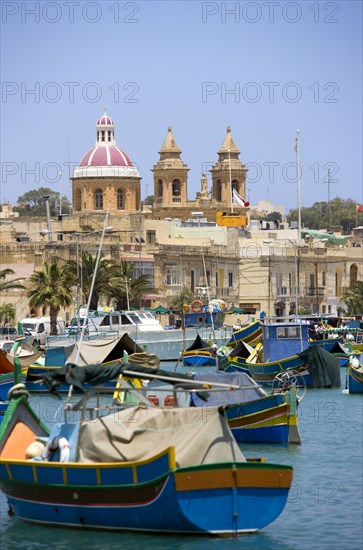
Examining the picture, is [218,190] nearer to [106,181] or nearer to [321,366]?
[106,181]

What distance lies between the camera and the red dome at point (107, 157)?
124 metres

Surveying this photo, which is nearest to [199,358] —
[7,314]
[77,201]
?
[7,314]

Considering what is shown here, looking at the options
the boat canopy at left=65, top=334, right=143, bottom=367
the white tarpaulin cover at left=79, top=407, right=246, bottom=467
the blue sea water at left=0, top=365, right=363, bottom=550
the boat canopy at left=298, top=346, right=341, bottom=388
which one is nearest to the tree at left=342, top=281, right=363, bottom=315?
the boat canopy at left=298, top=346, right=341, bottom=388

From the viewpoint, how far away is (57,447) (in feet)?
81.8

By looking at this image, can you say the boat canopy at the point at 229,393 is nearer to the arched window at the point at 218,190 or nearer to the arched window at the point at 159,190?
the arched window at the point at 159,190

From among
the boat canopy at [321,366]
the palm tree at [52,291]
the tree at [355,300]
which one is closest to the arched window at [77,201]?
the tree at [355,300]

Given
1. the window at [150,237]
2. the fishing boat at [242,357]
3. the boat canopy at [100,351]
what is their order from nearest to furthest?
the boat canopy at [100,351]
the fishing boat at [242,357]
the window at [150,237]

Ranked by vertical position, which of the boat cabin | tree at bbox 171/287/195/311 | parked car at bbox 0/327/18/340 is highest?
the boat cabin

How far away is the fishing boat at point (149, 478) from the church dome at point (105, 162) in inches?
3885

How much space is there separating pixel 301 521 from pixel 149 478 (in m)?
3.82

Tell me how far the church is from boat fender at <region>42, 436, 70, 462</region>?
9578 centimetres

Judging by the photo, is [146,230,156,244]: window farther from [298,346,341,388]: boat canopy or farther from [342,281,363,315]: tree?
[298,346,341,388]: boat canopy

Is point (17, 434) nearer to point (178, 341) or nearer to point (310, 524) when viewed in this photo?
point (310, 524)

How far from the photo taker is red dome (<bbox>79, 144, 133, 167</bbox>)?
124312mm
